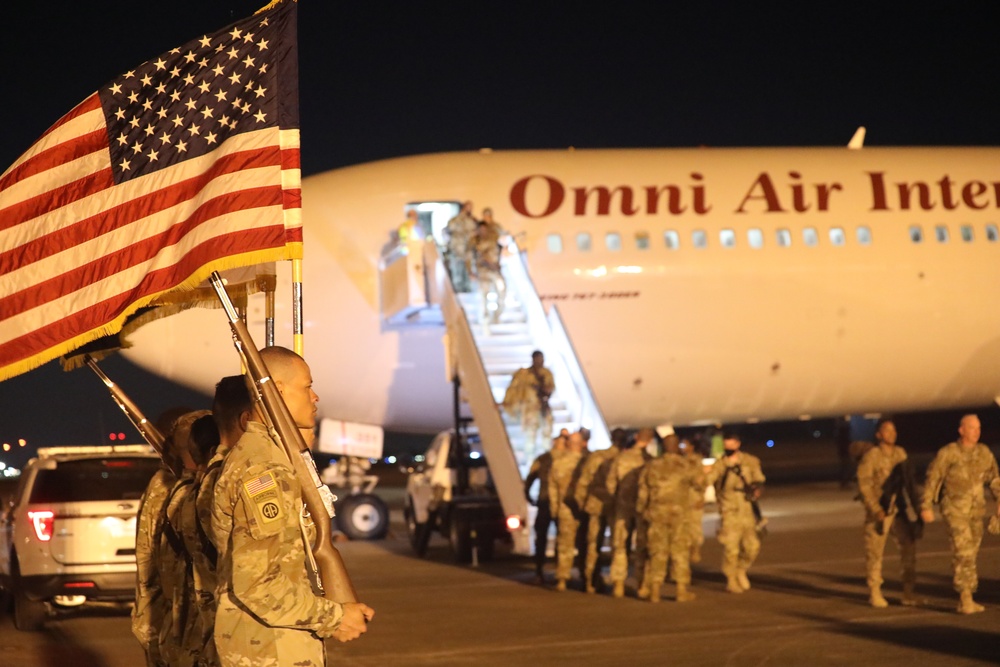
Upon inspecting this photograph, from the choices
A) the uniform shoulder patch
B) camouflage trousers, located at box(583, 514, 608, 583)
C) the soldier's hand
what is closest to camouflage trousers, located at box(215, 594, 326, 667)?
the soldier's hand

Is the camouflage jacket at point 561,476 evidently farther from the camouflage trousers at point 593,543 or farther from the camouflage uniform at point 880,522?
the camouflage uniform at point 880,522

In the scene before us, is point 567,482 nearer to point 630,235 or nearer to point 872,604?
point 872,604

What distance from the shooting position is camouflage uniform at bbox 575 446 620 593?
12.7m

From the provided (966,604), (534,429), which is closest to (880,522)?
(966,604)

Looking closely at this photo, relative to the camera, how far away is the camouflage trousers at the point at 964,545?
10484 mm

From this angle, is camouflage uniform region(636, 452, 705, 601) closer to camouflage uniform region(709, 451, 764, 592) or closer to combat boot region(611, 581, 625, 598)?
combat boot region(611, 581, 625, 598)

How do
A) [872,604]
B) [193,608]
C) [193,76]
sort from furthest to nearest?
[872,604], [193,76], [193,608]

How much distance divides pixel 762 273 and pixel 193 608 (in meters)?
14.5

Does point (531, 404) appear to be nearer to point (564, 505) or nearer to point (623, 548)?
point (564, 505)

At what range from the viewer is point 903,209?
19266mm

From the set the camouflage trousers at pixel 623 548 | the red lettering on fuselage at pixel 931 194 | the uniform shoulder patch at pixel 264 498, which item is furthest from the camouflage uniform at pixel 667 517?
A: the red lettering on fuselage at pixel 931 194

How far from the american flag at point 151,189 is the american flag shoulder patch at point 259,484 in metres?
1.39

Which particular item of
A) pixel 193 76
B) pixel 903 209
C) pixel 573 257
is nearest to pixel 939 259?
pixel 903 209

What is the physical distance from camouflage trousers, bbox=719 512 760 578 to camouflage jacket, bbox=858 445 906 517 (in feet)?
4.45
